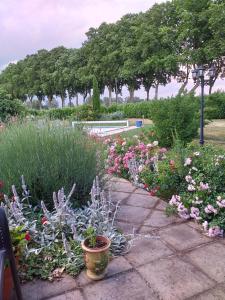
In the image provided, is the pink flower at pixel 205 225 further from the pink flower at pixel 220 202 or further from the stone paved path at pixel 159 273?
the pink flower at pixel 220 202

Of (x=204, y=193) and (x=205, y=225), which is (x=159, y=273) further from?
(x=204, y=193)

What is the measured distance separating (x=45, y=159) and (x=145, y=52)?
23723mm

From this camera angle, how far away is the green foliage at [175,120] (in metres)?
7.02

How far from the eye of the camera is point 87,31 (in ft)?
103

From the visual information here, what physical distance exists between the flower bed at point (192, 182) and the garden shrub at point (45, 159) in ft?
3.08

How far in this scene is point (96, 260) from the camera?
196 centimetres

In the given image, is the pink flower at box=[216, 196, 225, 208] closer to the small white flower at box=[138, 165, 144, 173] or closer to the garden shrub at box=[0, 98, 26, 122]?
the small white flower at box=[138, 165, 144, 173]

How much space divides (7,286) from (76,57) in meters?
33.6

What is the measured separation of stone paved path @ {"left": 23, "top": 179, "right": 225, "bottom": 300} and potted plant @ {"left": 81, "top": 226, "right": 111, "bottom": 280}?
Result: 0.06 m

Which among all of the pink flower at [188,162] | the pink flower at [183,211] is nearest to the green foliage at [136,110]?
the pink flower at [188,162]

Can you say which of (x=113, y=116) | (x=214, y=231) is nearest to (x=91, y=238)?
(x=214, y=231)

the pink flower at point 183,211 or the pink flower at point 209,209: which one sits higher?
the pink flower at point 209,209

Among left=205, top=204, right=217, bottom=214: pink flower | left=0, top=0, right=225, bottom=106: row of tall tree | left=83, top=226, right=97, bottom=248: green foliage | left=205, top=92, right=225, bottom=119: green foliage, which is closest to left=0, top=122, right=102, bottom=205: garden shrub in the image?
left=83, top=226, right=97, bottom=248: green foliage

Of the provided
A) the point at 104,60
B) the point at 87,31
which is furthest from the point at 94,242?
the point at 87,31
